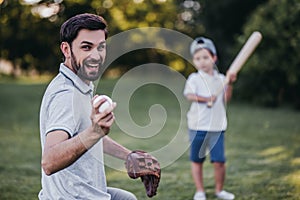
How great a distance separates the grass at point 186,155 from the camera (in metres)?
5.65

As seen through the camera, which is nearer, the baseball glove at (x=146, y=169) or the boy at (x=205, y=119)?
the baseball glove at (x=146, y=169)

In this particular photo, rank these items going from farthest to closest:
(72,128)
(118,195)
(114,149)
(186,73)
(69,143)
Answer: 1. (186,73)
2. (114,149)
3. (118,195)
4. (72,128)
5. (69,143)

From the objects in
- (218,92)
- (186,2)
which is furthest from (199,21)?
(218,92)

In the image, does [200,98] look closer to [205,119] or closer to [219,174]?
[205,119]

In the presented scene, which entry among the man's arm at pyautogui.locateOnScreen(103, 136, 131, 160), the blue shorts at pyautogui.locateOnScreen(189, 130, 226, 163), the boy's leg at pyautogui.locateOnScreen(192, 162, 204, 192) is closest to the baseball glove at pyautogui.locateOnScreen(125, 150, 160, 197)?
the man's arm at pyautogui.locateOnScreen(103, 136, 131, 160)

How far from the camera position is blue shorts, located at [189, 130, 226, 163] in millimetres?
5297

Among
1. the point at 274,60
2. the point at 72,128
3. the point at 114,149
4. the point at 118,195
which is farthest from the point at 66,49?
the point at 274,60

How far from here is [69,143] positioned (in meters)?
2.19

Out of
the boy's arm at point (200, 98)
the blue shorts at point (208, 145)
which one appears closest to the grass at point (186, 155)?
the blue shorts at point (208, 145)

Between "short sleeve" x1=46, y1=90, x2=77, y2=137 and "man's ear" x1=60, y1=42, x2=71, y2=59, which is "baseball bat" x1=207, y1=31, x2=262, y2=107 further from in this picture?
"short sleeve" x1=46, y1=90, x2=77, y2=137

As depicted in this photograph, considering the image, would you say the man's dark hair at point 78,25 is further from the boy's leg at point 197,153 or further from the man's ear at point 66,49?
the boy's leg at point 197,153

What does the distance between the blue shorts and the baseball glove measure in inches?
96.0

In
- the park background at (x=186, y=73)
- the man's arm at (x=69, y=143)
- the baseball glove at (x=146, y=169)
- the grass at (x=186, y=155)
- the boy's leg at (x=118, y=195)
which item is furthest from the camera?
the park background at (x=186, y=73)

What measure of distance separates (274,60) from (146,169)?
1084 cm
